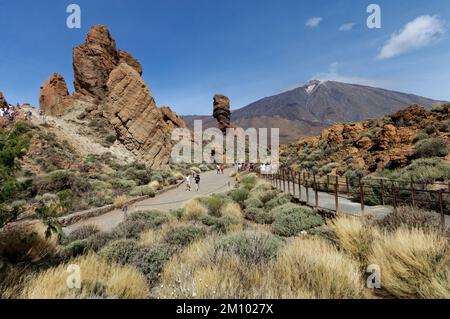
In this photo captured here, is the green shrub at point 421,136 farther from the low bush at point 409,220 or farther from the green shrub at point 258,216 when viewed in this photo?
the low bush at point 409,220

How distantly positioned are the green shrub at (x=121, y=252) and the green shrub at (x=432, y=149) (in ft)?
49.7

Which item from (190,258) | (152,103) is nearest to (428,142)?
(190,258)

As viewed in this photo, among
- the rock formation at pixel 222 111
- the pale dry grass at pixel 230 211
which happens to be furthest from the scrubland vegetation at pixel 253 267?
the rock formation at pixel 222 111

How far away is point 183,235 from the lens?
696 cm

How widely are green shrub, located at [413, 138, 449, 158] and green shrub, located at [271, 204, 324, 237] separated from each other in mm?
9152

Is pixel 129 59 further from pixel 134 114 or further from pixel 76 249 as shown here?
pixel 76 249

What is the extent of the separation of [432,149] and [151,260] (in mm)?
15306

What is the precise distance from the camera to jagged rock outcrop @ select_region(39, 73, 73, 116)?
41.7 metres

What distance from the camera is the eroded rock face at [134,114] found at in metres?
34.6

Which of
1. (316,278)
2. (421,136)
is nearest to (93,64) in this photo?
(421,136)

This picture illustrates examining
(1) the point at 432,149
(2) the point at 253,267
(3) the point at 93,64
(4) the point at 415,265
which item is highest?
(3) the point at 93,64

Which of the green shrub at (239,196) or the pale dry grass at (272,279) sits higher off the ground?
the pale dry grass at (272,279)

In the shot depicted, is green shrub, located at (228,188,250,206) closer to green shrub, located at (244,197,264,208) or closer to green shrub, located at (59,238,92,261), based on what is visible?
green shrub, located at (244,197,264,208)
